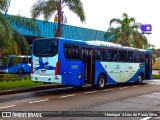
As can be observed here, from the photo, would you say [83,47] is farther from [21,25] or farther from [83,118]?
[83,118]

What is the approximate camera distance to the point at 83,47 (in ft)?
56.0

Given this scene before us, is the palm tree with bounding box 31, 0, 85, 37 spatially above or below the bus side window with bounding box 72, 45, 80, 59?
above

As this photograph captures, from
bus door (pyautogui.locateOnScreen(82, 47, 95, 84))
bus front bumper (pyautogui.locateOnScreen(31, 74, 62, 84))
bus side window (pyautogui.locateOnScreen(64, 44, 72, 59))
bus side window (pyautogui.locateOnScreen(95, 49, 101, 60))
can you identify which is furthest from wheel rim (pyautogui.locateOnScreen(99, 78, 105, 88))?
bus front bumper (pyautogui.locateOnScreen(31, 74, 62, 84))

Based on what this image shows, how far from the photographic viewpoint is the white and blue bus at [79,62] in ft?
51.1

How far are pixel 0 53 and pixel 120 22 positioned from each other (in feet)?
62.2

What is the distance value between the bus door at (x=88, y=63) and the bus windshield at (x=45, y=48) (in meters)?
2.04

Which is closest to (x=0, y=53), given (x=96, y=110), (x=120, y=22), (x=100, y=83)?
(x=100, y=83)

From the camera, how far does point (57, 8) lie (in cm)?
2245

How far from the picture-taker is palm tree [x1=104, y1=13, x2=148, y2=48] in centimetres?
3328

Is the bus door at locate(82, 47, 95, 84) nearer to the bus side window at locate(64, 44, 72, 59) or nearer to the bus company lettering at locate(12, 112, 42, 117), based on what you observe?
the bus side window at locate(64, 44, 72, 59)

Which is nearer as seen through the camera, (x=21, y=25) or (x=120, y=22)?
(x=21, y=25)

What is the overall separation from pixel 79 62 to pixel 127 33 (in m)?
17.8

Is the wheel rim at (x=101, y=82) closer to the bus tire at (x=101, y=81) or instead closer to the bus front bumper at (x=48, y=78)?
the bus tire at (x=101, y=81)

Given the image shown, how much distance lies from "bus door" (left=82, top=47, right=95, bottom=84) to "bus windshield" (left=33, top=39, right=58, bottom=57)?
204 cm
